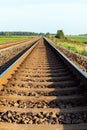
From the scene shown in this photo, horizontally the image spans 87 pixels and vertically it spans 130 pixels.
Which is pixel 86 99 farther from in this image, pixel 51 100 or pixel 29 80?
pixel 29 80

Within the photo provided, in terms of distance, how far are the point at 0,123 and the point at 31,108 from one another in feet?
2.68

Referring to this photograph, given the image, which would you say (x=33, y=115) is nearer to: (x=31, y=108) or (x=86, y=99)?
(x=31, y=108)

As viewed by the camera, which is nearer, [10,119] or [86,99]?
[10,119]

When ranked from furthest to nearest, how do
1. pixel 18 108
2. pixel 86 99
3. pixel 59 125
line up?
pixel 86 99 < pixel 18 108 < pixel 59 125

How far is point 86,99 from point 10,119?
1498mm

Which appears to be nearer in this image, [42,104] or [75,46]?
[42,104]

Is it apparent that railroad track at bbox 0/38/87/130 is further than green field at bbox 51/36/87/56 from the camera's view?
No

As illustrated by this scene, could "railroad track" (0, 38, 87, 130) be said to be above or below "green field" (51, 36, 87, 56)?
above

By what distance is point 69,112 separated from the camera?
4305 mm

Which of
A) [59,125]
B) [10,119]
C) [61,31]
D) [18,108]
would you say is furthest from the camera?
[61,31]

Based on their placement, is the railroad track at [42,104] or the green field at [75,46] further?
the green field at [75,46]

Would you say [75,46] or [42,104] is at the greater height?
[42,104]

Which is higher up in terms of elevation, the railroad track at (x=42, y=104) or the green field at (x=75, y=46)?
the railroad track at (x=42, y=104)

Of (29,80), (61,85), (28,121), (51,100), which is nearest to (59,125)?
(28,121)
